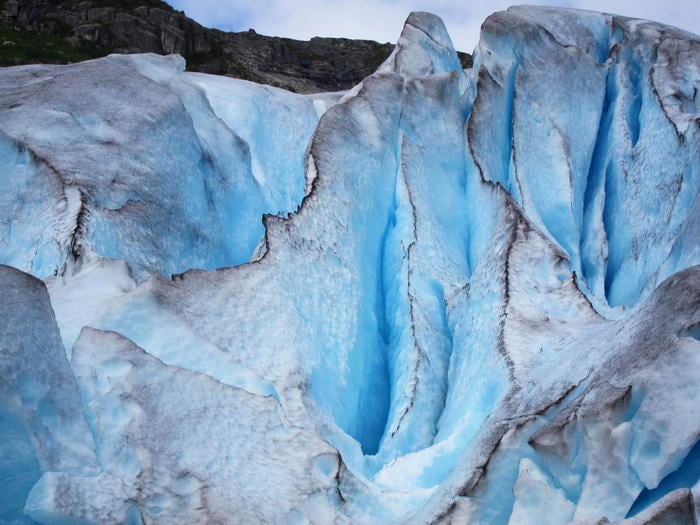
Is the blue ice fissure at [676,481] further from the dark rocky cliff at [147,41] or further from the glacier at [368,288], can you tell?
the dark rocky cliff at [147,41]

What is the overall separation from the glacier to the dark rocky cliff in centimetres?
1262

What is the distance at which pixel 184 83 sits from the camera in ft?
23.2

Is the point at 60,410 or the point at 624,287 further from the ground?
the point at 624,287

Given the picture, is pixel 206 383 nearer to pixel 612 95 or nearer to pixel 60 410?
pixel 60 410

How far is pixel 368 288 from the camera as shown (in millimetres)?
5289

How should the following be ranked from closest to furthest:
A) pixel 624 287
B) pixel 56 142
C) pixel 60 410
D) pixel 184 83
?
pixel 60 410 → pixel 56 142 → pixel 624 287 → pixel 184 83

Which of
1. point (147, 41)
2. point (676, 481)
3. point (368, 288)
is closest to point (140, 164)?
point (368, 288)

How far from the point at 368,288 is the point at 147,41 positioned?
65.6 ft

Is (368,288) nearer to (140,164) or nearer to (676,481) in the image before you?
(140,164)

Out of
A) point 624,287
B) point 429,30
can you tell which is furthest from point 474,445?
point 429,30

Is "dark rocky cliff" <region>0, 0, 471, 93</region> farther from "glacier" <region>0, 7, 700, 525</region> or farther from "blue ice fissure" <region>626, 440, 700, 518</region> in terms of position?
"blue ice fissure" <region>626, 440, 700, 518</region>

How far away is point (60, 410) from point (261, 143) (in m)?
4.69

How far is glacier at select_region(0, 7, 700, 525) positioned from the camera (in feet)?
9.12

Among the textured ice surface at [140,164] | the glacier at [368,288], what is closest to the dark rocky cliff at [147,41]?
the textured ice surface at [140,164]
